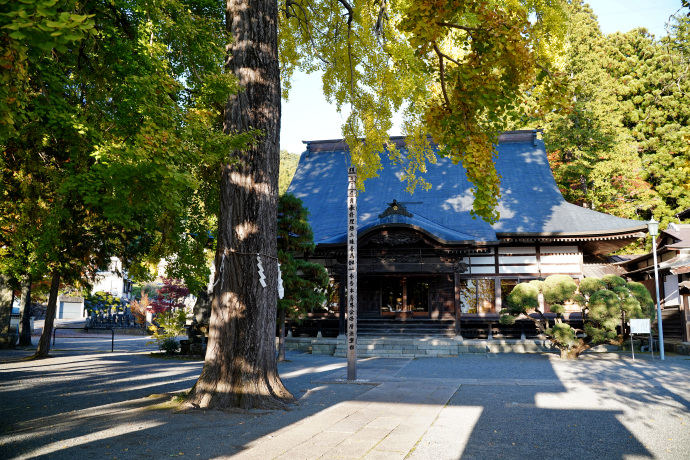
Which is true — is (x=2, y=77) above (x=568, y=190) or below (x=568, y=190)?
below

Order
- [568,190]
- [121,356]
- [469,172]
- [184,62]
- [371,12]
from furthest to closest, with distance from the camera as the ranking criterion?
[568,190] → [121,356] → [371,12] → [184,62] → [469,172]

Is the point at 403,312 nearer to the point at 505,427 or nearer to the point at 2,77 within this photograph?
the point at 505,427

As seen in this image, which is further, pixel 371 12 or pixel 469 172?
pixel 371 12

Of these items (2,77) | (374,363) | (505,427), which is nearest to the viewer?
(2,77)

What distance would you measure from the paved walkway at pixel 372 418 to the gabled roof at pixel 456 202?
7822 millimetres

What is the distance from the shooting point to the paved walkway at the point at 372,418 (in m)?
4.59

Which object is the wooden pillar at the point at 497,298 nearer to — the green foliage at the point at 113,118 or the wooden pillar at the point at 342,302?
the wooden pillar at the point at 342,302

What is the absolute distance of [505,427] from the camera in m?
5.56

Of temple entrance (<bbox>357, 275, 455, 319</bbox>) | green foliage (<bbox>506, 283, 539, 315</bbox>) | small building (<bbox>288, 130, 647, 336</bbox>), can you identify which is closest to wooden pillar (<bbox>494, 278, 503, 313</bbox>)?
small building (<bbox>288, 130, 647, 336</bbox>)

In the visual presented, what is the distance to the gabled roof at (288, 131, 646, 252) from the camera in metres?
17.8

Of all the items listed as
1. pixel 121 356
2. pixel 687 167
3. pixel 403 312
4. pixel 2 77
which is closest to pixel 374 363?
pixel 403 312

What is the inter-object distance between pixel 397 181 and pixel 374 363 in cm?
1151

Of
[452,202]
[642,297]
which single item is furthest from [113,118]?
[452,202]

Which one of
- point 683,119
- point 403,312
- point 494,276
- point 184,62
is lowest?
point 403,312
